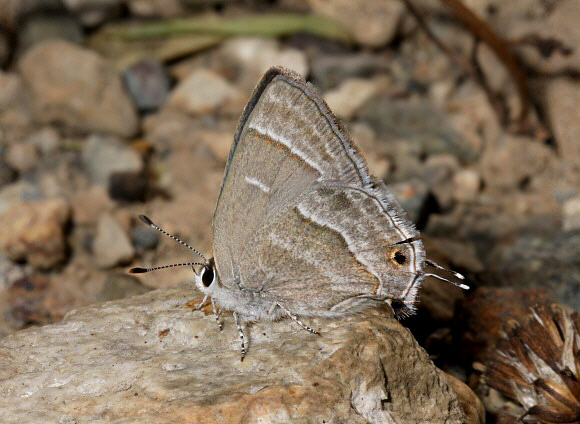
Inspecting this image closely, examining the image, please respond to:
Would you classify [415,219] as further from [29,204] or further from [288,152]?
[29,204]

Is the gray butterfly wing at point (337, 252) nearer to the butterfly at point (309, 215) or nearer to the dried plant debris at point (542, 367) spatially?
the butterfly at point (309, 215)

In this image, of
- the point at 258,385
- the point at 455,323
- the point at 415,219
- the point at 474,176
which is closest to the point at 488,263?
the point at 415,219

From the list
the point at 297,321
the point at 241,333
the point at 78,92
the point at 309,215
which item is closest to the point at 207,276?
the point at 241,333

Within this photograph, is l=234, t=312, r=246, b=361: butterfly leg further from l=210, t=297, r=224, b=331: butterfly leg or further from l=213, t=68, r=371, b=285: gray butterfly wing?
l=213, t=68, r=371, b=285: gray butterfly wing

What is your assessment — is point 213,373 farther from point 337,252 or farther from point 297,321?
point 337,252

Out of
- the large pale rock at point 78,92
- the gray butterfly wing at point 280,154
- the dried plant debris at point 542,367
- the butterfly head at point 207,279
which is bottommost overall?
the large pale rock at point 78,92

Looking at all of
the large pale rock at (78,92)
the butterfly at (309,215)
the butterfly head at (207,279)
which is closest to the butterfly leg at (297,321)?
the butterfly at (309,215)

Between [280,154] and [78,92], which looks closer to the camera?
[280,154]
